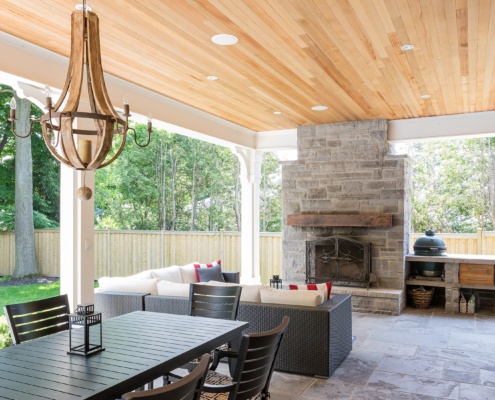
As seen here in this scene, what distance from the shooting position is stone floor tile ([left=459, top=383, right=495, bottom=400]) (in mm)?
3513

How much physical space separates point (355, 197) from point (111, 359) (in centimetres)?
551

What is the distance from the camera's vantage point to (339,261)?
7.18 metres

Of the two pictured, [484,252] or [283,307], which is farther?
[484,252]

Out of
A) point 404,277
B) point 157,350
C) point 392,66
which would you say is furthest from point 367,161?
point 157,350

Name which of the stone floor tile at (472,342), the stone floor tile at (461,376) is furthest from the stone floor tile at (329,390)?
the stone floor tile at (472,342)

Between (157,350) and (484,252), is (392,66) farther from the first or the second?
(484,252)

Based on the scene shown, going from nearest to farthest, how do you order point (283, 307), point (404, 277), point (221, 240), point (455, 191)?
point (283, 307), point (404, 277), point (221, 240), point (455, 191)

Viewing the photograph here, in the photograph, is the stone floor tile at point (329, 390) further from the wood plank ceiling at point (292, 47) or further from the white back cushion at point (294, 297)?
the wood plank ceiling at point (292, 47)

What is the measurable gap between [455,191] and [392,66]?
951cm

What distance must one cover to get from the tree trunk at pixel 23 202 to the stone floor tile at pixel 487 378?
8.70 metres

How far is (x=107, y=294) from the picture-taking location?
4.57 m

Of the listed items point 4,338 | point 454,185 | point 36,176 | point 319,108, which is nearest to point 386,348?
point 319,108

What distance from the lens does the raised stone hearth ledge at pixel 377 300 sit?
6484 mm

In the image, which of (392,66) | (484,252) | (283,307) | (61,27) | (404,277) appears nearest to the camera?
(61,27)
